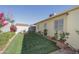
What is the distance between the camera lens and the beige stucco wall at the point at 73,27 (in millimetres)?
4277

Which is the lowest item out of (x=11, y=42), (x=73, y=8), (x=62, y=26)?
(x=11, y=42)

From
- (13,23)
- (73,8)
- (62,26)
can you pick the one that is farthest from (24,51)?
(73,8)

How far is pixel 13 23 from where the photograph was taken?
4.34 meters

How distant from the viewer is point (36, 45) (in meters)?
4.37

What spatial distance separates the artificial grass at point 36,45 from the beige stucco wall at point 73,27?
326mm

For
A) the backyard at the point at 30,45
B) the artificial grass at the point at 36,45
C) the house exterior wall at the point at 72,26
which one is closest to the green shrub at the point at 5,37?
the backyard at the point at 30,45

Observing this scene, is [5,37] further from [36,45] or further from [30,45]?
[36,45]

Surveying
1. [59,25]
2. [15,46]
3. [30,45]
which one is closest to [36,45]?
[30,45]

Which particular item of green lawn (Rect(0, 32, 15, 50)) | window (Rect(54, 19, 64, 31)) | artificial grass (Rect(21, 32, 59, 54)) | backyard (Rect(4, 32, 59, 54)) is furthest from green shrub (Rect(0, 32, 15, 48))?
window (Rect(54, 19, 64, 31))

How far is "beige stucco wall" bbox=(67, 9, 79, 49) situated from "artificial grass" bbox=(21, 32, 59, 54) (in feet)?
1.07

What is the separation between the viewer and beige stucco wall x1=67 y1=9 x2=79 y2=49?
4.28 meters

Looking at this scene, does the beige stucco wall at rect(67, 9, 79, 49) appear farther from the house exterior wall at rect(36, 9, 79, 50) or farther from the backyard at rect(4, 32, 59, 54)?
the backyard at rect(4, 32, 59, 54)
